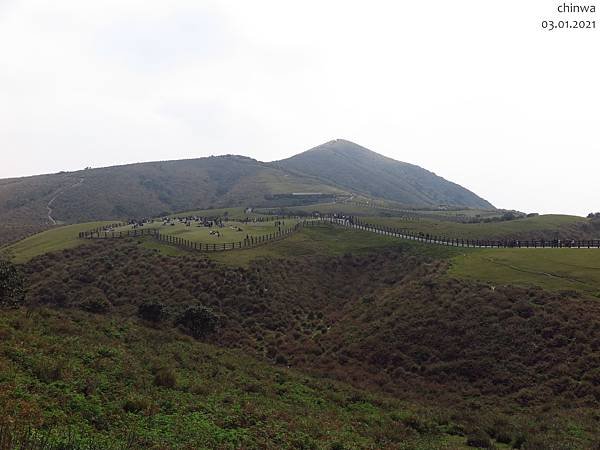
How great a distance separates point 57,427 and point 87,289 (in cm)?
4403

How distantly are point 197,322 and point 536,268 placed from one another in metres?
34.2

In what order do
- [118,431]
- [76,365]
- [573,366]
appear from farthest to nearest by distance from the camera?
1. [573,366]
2. [76,365]
3. [118,431]

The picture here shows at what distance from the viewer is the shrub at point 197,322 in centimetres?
3797

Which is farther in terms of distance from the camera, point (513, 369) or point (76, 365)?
point (513, 369)

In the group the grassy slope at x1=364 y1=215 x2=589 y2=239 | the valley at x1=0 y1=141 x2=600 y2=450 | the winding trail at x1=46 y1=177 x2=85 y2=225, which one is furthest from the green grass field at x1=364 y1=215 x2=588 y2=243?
the winding trail at x1=46 y1=177 x2=85 y2=225

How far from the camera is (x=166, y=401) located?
52.3ft

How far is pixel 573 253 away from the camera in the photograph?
1842 inches

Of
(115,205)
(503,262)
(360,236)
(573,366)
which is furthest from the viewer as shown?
(115,205)

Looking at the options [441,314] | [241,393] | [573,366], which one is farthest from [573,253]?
[241,393]

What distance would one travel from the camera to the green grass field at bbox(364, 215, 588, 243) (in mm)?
72525

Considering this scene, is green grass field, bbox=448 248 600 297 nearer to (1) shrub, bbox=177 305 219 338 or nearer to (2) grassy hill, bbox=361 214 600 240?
(2) grassy hill, bbox=361 214 600 240

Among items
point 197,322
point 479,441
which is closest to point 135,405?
point 479,441

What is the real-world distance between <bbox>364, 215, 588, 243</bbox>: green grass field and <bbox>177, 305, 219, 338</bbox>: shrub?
148 feet

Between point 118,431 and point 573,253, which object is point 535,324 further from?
point 118,431
